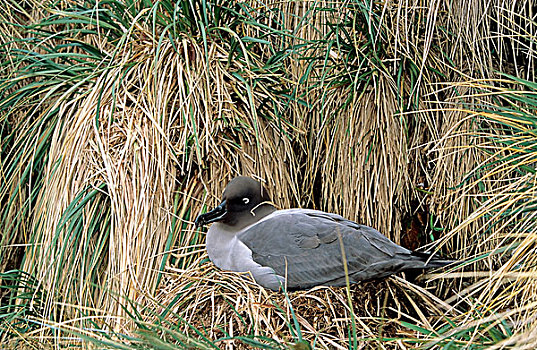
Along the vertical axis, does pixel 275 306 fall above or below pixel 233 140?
below

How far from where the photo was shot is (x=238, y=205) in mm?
2553

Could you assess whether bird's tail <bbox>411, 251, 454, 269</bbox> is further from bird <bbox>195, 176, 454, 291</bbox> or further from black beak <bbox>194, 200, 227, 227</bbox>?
black beak <bbox>194, 200, 227, 227</bbox>

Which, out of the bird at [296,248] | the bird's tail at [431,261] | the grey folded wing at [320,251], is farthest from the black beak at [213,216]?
the bird's tail at [431,261]

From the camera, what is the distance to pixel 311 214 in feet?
8.28

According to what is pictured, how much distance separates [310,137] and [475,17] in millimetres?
859

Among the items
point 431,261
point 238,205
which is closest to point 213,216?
point 238,205

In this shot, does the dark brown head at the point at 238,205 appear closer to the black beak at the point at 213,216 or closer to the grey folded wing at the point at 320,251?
the black beak at the point at 213,216

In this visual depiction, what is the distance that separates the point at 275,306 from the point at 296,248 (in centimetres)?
32

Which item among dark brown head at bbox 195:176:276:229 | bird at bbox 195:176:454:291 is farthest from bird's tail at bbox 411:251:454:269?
dark brown head at bbox 195:176:276:229

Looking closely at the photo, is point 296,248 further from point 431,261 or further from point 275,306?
point 431,261

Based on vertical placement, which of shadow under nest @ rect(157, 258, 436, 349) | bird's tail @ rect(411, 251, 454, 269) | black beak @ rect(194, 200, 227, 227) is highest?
black beak @ rect(194, 200, 227, 227)

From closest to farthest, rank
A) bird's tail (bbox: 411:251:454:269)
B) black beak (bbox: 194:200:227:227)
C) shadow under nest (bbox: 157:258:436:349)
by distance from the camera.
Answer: shadow under nest (bbox: 157:258:436:349) → bird's tail (bbox: 411:251:454:269) → black beak (bbox: 194:200:227:227)

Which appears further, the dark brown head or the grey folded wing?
the dark brown head

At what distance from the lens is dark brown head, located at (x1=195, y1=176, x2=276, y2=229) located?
2.53 metres
